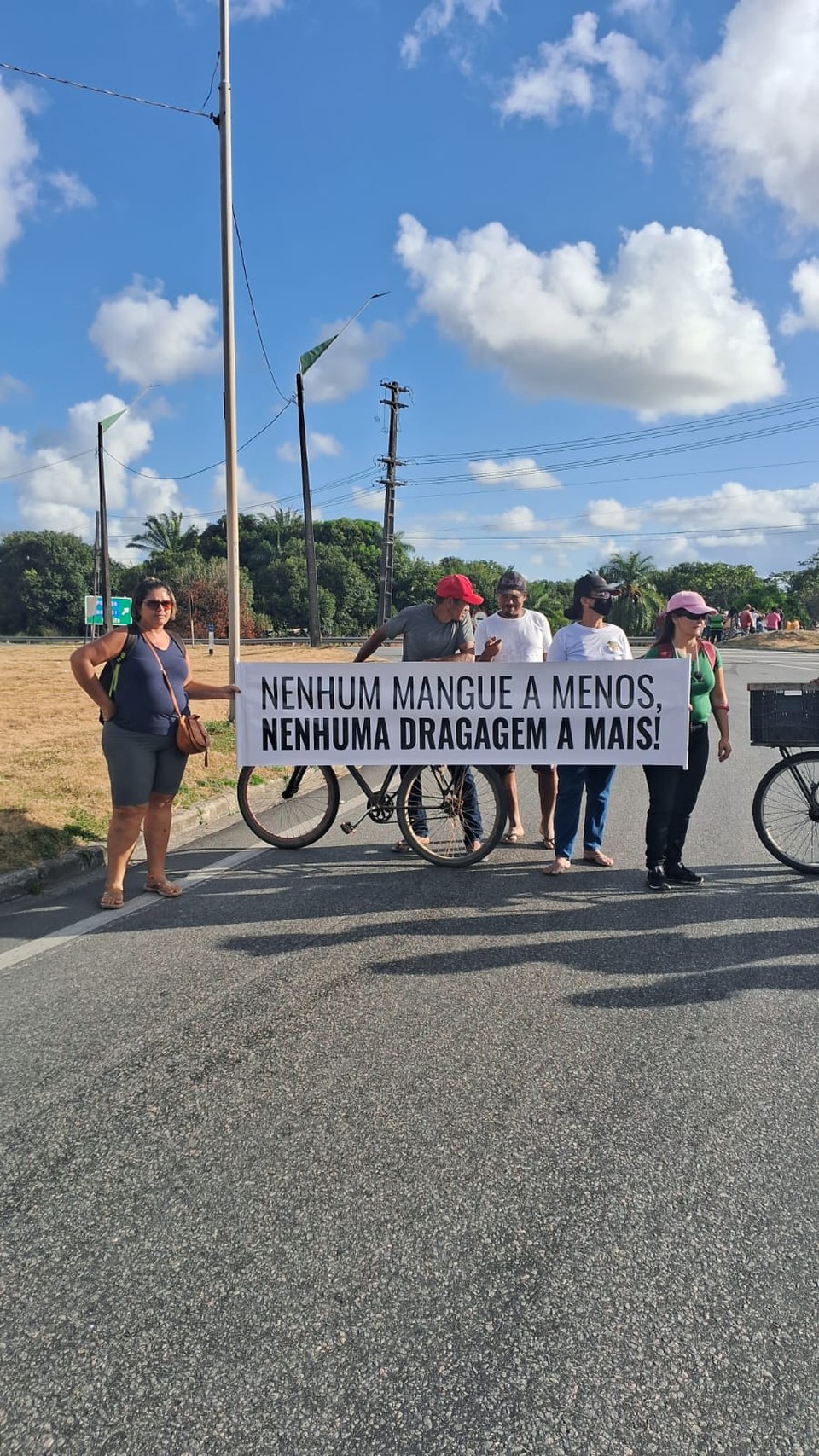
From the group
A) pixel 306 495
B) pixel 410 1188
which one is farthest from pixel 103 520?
pixel 410 1188

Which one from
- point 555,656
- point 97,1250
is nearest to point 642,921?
point 555,656

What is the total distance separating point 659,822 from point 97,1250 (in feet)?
14.2

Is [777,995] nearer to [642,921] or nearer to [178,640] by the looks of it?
[642,921]

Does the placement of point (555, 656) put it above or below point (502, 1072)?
above

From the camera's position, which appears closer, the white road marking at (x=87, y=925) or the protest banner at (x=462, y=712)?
the white road marking at (x=87, y=925)

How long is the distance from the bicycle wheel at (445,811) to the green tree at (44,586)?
266 ft

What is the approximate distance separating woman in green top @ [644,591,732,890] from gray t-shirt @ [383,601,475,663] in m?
1.38

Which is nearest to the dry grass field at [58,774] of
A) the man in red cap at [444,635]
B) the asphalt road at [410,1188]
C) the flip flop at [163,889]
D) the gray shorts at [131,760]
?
the flip flop at [163,889]

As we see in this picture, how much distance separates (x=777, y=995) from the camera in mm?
4199

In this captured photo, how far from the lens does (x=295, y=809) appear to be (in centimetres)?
742

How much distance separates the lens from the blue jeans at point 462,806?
6438 mm

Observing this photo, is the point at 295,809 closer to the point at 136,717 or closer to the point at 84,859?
the point at 84,859

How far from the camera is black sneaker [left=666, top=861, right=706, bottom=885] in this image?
598 centimetres

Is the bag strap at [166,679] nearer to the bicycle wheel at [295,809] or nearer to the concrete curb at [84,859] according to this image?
the bicycle wheel at [295,809]
